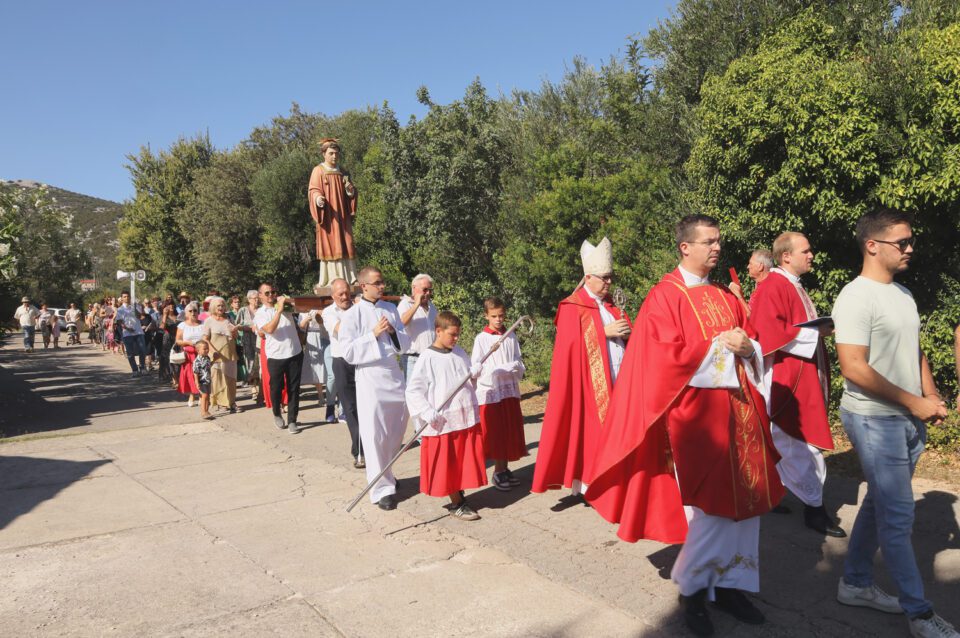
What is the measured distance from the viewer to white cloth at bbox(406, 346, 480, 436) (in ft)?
18.3

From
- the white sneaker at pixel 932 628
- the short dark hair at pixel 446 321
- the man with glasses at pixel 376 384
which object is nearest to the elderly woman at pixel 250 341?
the man with glasses at pixel 376 384

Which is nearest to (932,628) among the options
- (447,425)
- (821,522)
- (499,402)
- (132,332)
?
(821,522)

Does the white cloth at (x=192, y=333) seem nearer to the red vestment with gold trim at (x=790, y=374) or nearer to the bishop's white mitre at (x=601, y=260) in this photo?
the bishop's white mitre at (x=601, y=260)

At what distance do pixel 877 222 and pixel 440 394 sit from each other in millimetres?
3257

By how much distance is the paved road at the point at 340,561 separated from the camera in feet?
12.6

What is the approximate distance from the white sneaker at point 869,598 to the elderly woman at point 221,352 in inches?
355

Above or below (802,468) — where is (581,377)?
above

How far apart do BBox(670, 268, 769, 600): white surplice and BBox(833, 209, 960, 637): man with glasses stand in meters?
0.56

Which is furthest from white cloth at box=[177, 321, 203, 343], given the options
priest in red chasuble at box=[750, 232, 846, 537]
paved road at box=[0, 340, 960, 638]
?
priest in red chasuble at box=[750, 232, 846, 537]

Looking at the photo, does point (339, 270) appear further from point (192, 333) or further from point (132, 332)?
point (132, 332)

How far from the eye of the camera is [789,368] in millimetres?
5293

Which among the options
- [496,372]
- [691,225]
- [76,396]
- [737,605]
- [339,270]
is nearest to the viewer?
[737,605]

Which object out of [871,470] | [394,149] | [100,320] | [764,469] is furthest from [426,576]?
[100,320]

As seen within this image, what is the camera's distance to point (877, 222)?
11.9 feet
